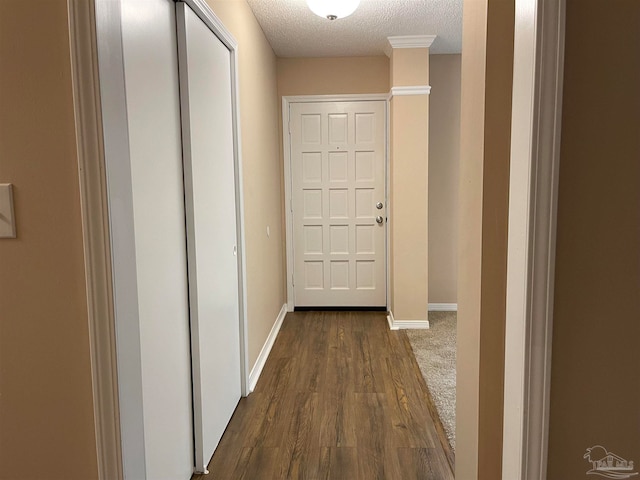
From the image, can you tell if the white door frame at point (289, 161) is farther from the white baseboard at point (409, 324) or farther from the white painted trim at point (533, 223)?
the white painted trim at point (533, 223)

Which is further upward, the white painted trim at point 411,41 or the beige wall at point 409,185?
the white painted trim at point 411,41

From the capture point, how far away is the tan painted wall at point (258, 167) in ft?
9.29

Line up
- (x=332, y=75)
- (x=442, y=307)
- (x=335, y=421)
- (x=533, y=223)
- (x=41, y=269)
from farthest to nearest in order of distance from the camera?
(x=442, y=307) < (x=332, y=75) < (x=335, y=421) < (x=41, y=269) < (x=533, y=223)

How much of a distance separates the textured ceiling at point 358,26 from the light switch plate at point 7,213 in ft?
8.04

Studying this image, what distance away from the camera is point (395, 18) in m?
3.40

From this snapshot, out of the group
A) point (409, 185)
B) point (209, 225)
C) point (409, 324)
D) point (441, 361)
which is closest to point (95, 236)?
point (209, 225)

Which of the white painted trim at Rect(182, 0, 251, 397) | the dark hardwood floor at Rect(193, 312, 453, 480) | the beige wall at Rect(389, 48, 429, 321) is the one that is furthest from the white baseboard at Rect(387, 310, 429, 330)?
the white painted trim at Rect(182, 0, 251, 397)

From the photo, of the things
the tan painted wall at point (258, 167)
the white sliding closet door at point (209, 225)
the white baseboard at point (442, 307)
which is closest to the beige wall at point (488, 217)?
the white sliding closet door at point (209, 225)

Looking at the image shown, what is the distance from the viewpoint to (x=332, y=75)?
4391 millimetres

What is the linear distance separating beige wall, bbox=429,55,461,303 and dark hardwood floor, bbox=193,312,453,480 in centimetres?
111

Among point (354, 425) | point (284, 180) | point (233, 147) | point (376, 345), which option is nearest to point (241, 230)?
point (233, 147)

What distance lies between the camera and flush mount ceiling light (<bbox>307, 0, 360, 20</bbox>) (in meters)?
2.70

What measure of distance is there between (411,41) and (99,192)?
3506 millimetres

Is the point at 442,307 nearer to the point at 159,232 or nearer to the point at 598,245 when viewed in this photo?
the point at 159,232
